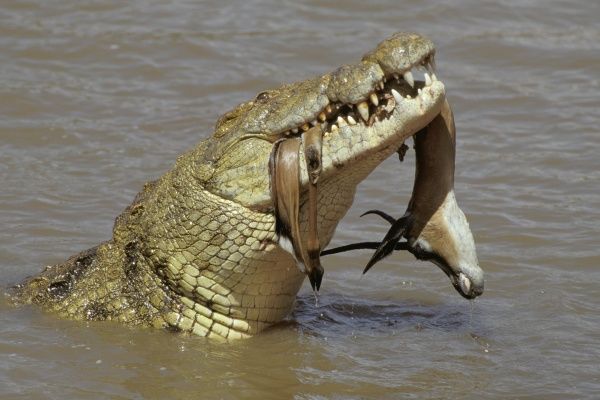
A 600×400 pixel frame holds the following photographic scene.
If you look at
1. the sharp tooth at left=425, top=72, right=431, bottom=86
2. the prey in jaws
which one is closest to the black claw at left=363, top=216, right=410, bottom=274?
the prey in jaws

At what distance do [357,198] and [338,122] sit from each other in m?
3.08

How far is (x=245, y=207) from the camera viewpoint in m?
5.30

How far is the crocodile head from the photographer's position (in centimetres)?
491

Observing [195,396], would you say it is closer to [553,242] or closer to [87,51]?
[553,242]

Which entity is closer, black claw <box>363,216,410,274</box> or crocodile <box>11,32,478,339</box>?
crocodile <box>11,32,478,339</box>

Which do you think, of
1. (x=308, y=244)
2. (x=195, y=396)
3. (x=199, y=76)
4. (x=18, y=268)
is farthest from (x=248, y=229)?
(x=199, y=76)

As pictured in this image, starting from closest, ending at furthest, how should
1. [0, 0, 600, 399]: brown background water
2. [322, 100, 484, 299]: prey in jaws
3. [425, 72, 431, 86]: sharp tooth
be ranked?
[425, 72, 431, 86]: sharp tooth → [322, 100, 484, 299]: prey in jaws → [0, 0, 600, 399]: brown background water

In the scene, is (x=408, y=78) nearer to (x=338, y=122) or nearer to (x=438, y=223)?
(x=338, y=122)

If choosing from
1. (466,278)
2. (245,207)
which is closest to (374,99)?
(245,207)

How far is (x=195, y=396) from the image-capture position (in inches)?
205

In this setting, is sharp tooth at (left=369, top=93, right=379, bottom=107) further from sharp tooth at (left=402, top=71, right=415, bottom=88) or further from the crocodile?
sharp tooth at (left=402, top=71, right=415, bottom=88)

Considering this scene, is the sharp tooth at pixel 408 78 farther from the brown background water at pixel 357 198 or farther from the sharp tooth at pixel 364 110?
the brown background water at pixel 357 198

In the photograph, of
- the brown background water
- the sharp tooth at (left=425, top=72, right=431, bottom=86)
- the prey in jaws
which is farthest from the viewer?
the brown background water

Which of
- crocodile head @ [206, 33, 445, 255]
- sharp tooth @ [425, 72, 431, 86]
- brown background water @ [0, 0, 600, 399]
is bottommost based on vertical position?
brown background water @ [0, 0, 600, 399]
